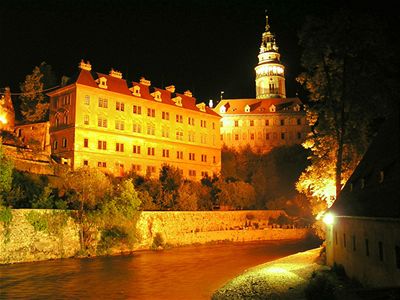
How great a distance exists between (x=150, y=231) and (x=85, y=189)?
8210 millimetres

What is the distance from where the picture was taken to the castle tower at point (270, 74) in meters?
98.6

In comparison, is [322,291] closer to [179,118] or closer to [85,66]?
[85,66]

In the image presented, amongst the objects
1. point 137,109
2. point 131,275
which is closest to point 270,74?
point 137,109

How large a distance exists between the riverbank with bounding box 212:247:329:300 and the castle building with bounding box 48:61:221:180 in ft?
97.0

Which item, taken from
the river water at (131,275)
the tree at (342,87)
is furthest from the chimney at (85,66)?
the tree at (342,87)

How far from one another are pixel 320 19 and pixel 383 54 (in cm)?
385

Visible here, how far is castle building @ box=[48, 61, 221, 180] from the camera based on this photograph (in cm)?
4825

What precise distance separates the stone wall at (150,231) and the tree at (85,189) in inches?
39.7

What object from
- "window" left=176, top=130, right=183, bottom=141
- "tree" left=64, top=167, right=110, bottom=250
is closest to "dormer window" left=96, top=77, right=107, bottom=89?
"window" left=176, top=130, right=183, bottom=141

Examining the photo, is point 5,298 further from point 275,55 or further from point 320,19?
point 275,55

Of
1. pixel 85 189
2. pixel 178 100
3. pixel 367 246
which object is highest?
pixel 178 100

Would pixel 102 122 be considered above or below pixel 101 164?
above

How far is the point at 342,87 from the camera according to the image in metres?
23.9

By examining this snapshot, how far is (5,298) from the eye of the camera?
19.7 meters
